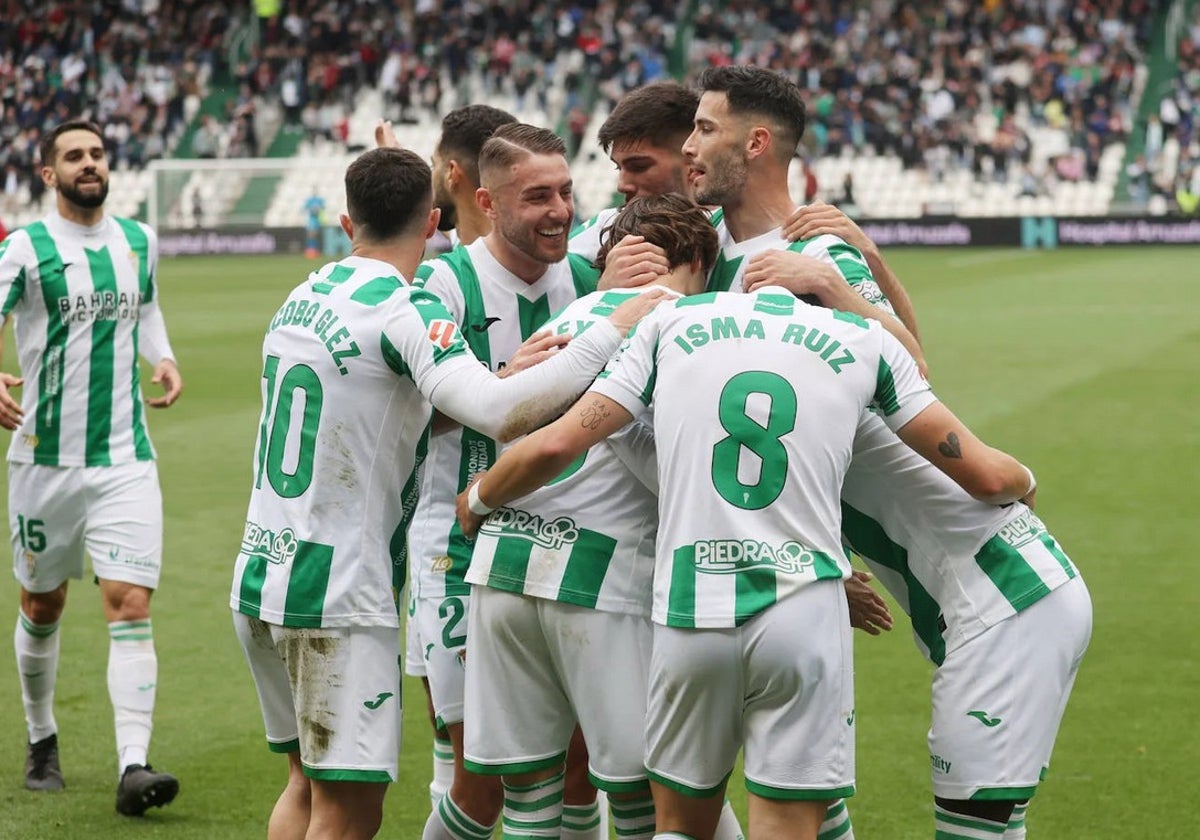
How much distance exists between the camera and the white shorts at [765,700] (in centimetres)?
369

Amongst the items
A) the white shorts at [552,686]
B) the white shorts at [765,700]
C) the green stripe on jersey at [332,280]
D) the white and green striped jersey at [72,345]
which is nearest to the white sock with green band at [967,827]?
the white shorts at [765,700]

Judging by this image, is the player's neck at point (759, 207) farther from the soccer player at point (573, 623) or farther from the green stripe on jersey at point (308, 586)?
the green stripe on jersey at point (308, 586)

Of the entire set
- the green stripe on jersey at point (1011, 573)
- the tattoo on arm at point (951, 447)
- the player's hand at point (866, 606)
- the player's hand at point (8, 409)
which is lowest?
the player's hand at point (8, 409)

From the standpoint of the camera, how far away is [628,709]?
13.1 ft

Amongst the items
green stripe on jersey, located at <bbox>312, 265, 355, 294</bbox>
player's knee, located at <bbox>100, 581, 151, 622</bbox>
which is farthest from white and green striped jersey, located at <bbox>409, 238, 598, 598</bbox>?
player's knee, located at <bbox>100, 581, 151, 622</bbox>

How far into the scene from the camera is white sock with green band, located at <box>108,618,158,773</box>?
6.04 metres

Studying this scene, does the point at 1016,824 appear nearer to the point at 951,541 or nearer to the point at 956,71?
the point at 951,541

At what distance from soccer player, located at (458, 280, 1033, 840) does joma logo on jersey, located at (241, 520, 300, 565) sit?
0.81m

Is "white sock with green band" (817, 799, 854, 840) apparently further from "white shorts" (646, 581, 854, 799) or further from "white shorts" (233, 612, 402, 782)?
"white shorts" (233, 612, 402, 782)

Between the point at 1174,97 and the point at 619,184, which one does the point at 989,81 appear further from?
the point at 619,184

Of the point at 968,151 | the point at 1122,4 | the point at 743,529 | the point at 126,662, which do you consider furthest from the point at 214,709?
the point at 1122,4

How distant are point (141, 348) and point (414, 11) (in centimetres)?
3829

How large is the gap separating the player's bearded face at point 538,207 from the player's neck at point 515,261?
8 centimetres

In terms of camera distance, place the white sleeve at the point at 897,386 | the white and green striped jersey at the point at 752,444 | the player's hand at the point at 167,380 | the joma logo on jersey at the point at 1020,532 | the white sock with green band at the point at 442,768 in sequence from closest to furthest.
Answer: the white and green striped jersey at the point at 752,444 < the white sleeve at the point at 897,386 < the joma logo on jersey at the point at 1020,532 < the white sock with green band at the point at 442,768 < the player's hand at the point at 167,380
